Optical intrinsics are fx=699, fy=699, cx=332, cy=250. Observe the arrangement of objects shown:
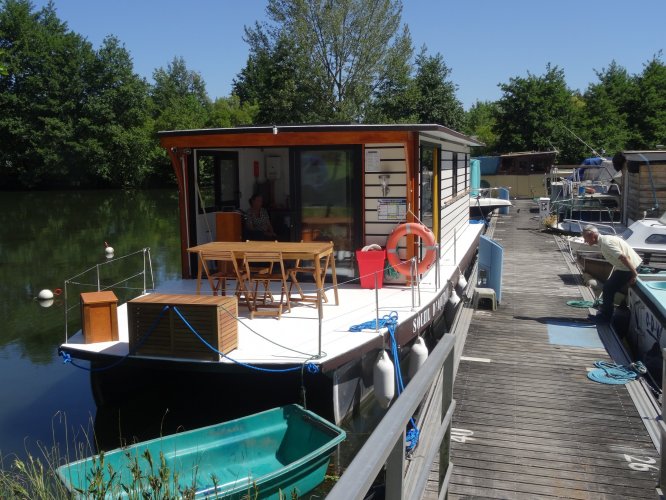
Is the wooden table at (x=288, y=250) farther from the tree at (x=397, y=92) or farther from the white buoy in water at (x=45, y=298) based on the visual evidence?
the tree at (x=397, y=92)

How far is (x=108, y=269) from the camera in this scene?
1861 centimetres

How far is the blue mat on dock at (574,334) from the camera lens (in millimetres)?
8852

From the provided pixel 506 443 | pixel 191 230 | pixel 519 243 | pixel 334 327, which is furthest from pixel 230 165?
pixel 519 243

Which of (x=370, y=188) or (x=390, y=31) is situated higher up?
(x=390, y=31)

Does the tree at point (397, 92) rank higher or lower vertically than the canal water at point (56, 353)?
higher

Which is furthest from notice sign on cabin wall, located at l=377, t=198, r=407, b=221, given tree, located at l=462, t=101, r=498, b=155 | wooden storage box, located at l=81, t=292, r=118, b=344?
tree, located at l=462, t=101, r=498, b=155

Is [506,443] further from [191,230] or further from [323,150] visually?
[191,230]

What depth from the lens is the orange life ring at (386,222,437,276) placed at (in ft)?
29.6

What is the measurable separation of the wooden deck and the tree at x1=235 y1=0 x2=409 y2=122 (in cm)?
2480

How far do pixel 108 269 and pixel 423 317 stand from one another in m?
12.6

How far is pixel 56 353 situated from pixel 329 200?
197 inches

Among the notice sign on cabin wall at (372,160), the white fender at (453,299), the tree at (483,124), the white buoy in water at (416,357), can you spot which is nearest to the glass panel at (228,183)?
the notice sign on cabin wall at (372,160)

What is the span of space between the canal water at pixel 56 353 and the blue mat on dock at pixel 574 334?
2852 millimetres

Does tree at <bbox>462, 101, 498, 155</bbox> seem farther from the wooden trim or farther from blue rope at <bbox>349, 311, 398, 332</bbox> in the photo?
Answer: blue rope at <bbox>349, 311, 398, 332</bbox>
